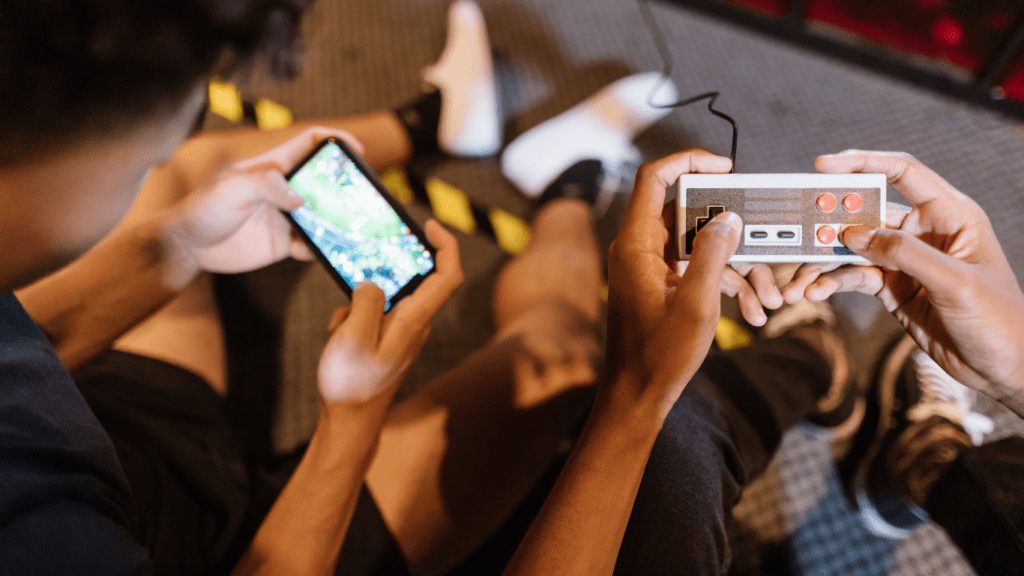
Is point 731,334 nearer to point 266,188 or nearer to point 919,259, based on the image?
point 919,259

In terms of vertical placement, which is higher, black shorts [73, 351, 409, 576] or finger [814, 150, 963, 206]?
finger [814, 150, 963, 206]

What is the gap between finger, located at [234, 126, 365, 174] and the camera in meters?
0.70

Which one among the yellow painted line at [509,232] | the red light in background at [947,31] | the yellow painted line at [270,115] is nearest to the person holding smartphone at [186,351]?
the yellow painted line at [509,232]

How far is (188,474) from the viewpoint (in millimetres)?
583

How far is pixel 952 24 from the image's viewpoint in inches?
40.3

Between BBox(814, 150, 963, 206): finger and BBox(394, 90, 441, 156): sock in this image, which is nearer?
BBox(814, 150, 963, 206): finger

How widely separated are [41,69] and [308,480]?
1.45 feet

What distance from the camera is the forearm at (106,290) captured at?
A: 592 mm

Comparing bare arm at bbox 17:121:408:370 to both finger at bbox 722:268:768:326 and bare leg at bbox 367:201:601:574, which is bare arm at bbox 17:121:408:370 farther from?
finger at bbox 722:268:768:326

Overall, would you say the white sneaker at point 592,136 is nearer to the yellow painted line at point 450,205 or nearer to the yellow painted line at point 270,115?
the yellow painted line at point 450,205

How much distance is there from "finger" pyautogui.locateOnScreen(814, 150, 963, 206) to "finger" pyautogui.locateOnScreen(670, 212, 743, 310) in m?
0.17

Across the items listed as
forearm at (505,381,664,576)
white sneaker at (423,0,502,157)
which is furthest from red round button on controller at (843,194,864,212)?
white sneaker at (423,0,502,157)

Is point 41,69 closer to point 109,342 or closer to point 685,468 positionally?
point 109,342

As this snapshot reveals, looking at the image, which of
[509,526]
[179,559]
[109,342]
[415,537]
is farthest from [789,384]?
[109,342]
